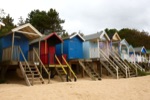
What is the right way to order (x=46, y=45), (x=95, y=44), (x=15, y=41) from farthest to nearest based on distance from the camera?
(x=95, y=44), (x=46, y=45), (x=15, y=41)

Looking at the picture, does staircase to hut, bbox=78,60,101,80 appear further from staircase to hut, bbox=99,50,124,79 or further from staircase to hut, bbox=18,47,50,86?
staircase to hut, bbox=18,47,50,86

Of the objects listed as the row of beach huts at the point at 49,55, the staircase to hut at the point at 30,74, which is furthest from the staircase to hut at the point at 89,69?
the staircase to hut at the point at 30,74

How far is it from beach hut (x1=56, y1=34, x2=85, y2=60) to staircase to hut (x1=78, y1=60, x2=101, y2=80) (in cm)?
173

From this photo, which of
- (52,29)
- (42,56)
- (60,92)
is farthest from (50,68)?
(52,29)

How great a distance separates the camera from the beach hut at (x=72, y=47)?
21500 millimetres

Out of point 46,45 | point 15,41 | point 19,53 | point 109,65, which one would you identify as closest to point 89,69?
point 109,65

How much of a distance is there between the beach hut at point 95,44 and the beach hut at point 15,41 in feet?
23.5

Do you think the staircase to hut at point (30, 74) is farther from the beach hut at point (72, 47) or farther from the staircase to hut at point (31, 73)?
the beach hut at point (72, 47)

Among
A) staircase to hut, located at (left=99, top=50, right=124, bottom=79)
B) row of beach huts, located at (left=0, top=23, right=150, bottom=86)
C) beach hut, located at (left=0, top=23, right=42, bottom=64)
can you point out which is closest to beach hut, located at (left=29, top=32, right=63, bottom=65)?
row of beach huts, located at (left=0, top=23, right=150, bottom=86)

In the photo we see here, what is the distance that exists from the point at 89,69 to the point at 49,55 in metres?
4.81

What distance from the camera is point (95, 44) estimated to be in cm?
2461

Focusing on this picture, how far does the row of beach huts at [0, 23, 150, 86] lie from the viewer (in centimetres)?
1540

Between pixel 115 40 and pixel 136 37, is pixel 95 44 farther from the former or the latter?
pixel 136 37

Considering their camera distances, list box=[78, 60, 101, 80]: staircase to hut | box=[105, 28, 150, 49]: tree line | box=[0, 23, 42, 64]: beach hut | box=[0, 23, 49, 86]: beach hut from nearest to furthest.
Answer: box=[0, 23, 49, 86]: beach hut
box=[0, 23, 42, 64]: beach hut
box=[78, 60, 101, 80]: staircase to hut
box=[105, 28, 150, 49]: tree line
